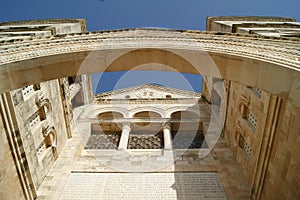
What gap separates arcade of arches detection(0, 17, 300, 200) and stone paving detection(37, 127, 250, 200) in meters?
Answer: 0.04

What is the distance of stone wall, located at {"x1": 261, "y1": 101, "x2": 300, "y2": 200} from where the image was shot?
16.1ft

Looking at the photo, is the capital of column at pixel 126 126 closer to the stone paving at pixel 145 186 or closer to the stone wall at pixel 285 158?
the stone paving at pixel 145 186

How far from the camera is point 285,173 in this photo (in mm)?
5324

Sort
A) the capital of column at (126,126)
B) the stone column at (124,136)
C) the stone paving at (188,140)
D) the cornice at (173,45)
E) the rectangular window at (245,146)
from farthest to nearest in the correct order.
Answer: the capital of column at (126,126) → the stone paving at (188,140) → the stone column at (124,136) → the rectangular window at (245,146) → the cornice at (173,45)

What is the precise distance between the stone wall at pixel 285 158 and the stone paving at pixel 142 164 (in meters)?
1.95

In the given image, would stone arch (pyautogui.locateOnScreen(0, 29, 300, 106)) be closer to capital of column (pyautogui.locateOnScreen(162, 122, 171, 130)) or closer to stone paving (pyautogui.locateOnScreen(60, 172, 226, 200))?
stone paving (pyautogui.locateOnScreen(60, 172, 226, 200))

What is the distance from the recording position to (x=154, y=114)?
14734 mm

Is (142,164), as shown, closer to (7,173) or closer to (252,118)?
(252,118)

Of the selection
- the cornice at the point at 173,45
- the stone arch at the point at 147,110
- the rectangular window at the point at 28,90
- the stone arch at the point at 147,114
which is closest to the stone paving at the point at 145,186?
the rectangular window at the point at 28,90

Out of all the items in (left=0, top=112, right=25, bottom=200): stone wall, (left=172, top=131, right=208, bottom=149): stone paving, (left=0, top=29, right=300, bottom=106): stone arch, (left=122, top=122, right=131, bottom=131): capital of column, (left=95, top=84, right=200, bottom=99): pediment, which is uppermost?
(left=0, top=29, right=300, bottom=106): stone arch

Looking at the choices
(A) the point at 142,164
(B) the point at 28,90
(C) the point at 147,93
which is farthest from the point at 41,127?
(C) the point at 147,93

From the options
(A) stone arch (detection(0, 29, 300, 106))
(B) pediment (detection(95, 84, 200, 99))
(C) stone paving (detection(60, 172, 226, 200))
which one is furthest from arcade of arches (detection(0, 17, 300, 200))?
(B) pediment (detection(95, 84, 200, 99))

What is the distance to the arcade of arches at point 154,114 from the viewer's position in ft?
13.9

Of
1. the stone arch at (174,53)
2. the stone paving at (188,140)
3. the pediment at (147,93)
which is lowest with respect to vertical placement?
the stone paving at (188,140)
